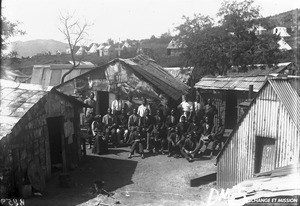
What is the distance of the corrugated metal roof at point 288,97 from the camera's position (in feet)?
31.0

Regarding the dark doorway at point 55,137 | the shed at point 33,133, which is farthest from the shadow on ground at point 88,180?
the dark doorway at point 55,137

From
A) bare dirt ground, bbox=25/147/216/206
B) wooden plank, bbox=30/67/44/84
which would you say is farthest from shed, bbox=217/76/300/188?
wooden plank, bbox=30/67/44/84

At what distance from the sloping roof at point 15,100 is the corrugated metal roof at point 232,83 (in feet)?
38.4

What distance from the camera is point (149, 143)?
15.5 m

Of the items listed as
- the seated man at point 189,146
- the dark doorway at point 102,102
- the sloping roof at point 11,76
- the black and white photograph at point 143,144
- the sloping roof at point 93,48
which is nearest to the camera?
the black and white photograph at point 143,144

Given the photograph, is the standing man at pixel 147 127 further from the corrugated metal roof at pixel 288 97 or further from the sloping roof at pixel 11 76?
the sloping roof at pixel 11 76

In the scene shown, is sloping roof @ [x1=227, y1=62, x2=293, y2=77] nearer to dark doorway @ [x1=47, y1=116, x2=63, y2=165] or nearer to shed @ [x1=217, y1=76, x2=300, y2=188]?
shed @ [x1=217, y1=76, x2=300, y2=188]

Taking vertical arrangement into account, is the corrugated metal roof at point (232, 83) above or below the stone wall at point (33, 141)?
above

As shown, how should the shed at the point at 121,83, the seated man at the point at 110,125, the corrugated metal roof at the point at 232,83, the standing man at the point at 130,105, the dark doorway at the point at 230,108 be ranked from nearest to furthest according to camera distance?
the seated man at the point at 110,125 < the standing man at the point at 130,105 < the shed at the point at 121,83 < the corrugated metal roof at the point at 232,83 < the dark doorway at the point at 230,108

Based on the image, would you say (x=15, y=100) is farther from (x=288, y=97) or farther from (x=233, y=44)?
(x=233, y=44)

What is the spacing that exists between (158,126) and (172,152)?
139 centimetres

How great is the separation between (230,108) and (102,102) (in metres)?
8.12

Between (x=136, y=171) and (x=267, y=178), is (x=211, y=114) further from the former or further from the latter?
(x=267, y=178)

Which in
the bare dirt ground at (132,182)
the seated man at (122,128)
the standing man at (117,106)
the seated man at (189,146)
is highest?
the standing man at (117,106)
